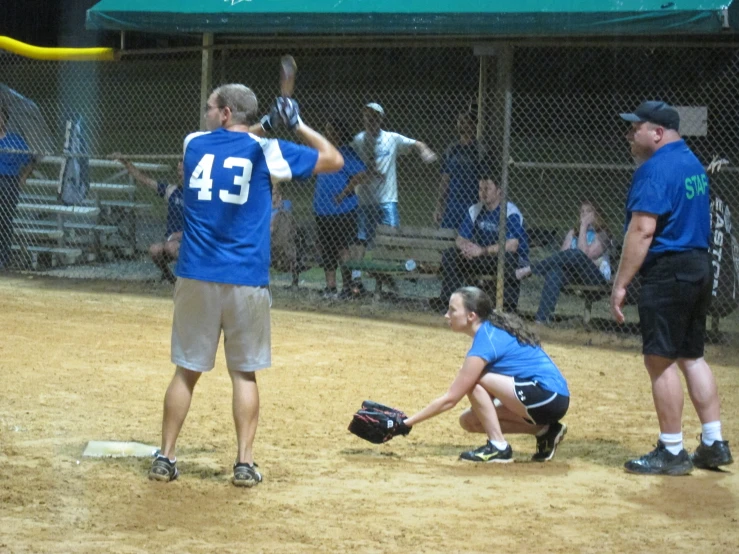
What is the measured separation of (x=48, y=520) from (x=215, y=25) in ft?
27.8

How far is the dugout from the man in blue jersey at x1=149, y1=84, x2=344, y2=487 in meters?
5.30

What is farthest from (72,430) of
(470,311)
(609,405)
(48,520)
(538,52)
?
(538,52)

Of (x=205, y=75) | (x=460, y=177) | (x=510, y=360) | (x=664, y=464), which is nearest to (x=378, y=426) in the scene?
(x=510, y=360)

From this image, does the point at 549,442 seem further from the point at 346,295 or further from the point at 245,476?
the point at 346,295

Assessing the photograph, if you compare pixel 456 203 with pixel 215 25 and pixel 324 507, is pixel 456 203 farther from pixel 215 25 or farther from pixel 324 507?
pixel 324 507

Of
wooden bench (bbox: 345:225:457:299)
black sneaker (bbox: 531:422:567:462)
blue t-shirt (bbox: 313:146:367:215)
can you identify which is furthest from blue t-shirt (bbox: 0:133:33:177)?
black sneaker (bbox: 531:422:567:462)

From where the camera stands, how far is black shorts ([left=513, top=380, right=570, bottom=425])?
→ 18.2ft

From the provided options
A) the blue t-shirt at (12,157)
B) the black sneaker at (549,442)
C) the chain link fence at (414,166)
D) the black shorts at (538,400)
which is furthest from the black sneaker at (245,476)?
the blue t-shirt at (12,157)

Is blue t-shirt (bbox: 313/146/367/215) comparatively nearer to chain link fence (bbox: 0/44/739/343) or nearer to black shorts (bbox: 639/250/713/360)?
chain link fence (bbox: 0/44/739/343)

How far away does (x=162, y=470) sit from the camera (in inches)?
198

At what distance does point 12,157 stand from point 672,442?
A: 380 inches

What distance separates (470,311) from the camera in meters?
5.57

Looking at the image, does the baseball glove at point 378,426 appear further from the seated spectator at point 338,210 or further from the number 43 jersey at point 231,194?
the seated spectator at point 338,210

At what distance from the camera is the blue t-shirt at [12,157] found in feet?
42.1
